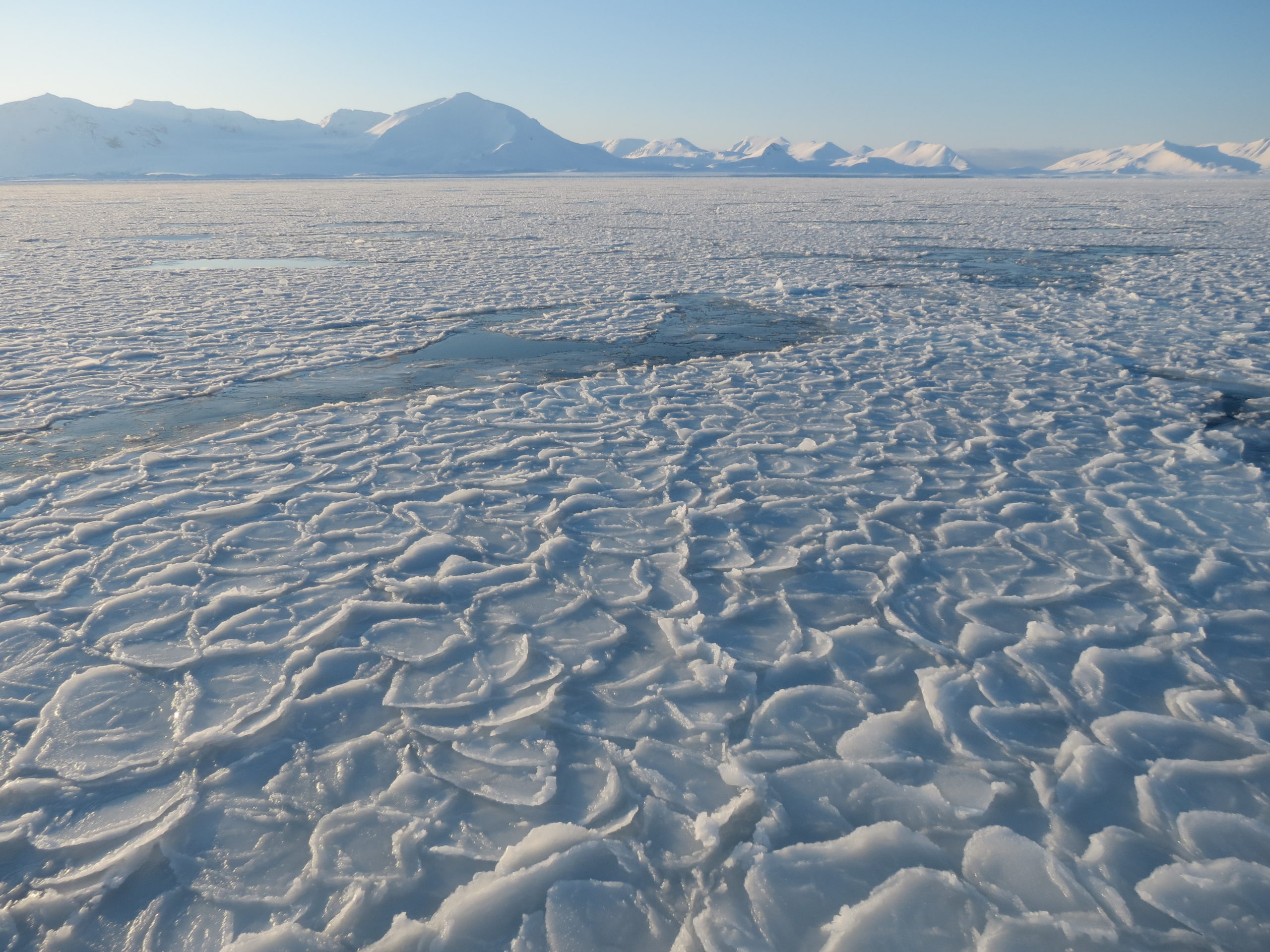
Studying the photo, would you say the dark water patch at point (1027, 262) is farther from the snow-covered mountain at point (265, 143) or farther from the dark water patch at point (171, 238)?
the snow-covered mountain at point (265, 143)

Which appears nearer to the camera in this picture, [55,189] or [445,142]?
[55,189]

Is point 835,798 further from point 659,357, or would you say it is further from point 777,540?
point 659,357

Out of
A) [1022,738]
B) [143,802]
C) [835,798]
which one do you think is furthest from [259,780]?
Result: [1022,738]

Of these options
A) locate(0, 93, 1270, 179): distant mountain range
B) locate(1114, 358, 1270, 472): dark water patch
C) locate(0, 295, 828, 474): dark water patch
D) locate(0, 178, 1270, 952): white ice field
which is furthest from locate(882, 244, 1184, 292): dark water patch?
locate(0, 93, 1270, 179): distant mountain range

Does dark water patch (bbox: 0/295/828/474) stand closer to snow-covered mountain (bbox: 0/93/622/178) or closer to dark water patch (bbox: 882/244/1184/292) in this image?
dark water patch (bbox: 882/244/1184/292)

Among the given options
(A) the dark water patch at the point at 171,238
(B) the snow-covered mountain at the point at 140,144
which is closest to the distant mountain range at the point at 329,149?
(B) the snow-covered mountain at the point at 140,144

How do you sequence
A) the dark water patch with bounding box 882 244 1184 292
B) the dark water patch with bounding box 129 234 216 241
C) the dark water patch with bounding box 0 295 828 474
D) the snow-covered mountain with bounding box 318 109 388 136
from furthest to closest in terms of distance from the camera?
the snow-covered mountain with bounding box 318 109 388 136
the dark water patch with bounding box 129 234 216 241
the dark water patch with bounding box 882 244 1184 292
the dark water patch with bounding box 0 295 828 474
